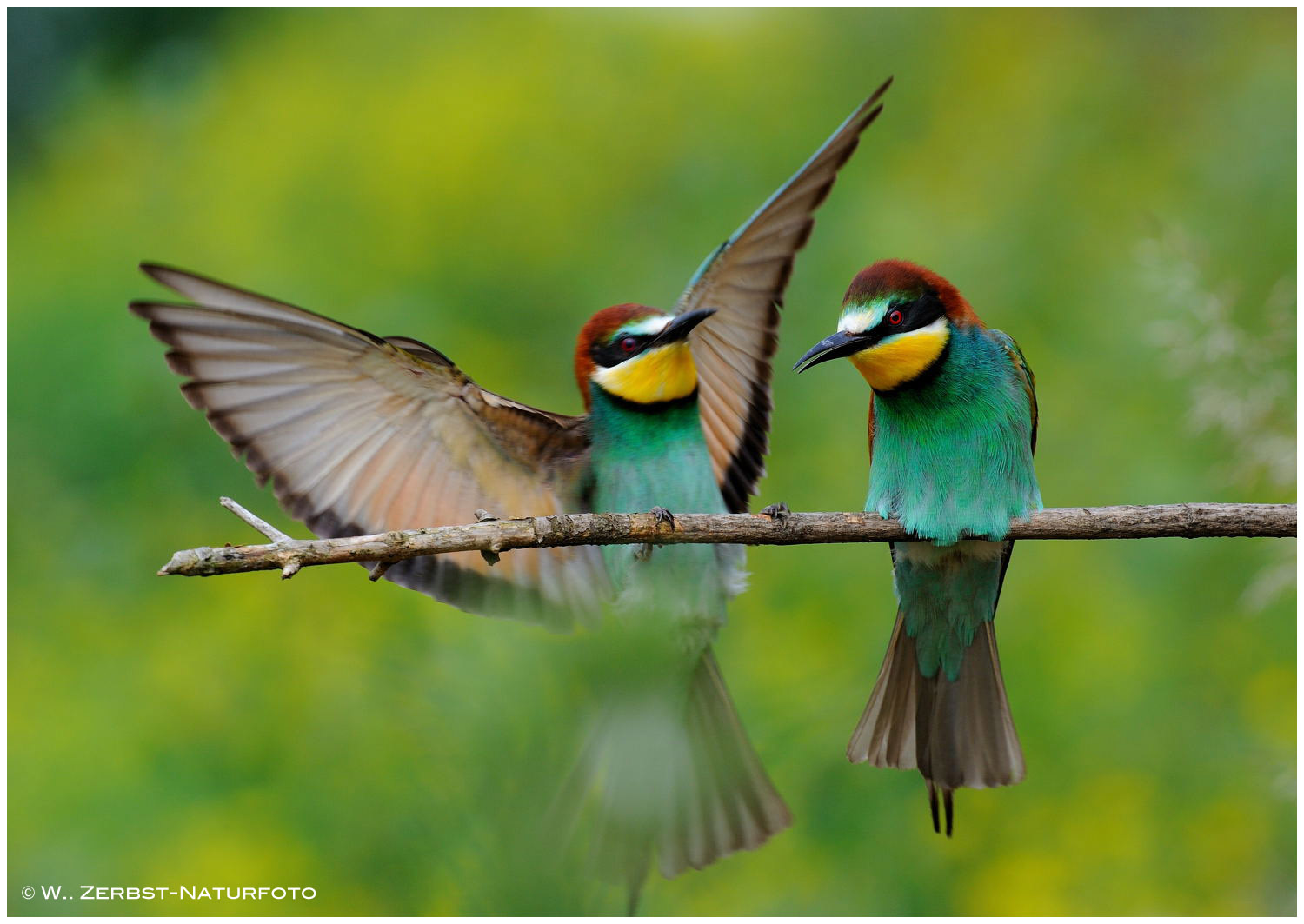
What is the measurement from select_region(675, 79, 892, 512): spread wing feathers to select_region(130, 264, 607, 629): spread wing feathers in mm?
281

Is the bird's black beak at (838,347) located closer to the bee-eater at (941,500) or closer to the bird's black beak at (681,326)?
the bee-eater at (941,500)

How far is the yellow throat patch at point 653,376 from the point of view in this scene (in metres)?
1.71

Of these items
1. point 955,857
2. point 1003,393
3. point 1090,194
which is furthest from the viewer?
point 1090,194

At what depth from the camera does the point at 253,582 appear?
2.34m

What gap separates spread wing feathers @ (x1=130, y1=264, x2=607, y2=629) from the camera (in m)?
1.48

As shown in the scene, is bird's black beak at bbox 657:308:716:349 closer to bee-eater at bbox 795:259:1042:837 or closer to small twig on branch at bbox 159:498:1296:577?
bee-eater at bbox 795:259:1042:837

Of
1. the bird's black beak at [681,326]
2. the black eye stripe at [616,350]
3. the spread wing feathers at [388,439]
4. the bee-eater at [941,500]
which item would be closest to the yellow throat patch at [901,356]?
the bee-eater at [941,500]

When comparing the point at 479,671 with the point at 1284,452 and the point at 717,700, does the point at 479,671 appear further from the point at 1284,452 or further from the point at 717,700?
the point at 1284,452

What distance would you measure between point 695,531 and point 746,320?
2.10ft

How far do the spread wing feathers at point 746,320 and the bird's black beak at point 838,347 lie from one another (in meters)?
0.23

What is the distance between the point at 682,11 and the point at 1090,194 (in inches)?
46.7

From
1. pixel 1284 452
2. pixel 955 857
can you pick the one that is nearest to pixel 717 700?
pixel 955 857

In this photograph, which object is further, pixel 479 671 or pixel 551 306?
pixel 551 306

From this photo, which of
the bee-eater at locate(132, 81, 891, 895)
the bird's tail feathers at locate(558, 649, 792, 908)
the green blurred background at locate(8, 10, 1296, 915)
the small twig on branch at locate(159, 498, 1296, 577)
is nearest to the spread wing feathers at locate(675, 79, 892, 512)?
the bee-eater at locate(132, 81, 891, 895)
